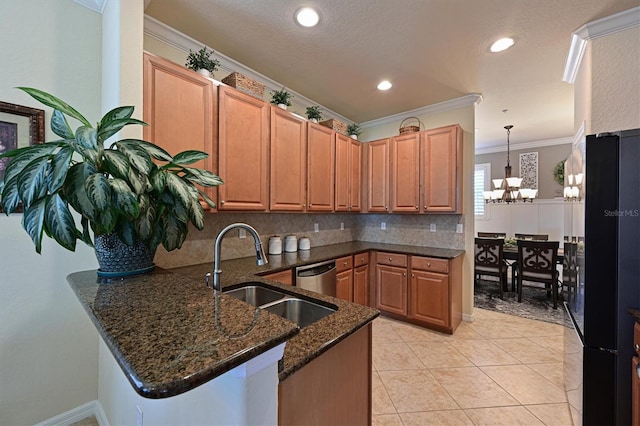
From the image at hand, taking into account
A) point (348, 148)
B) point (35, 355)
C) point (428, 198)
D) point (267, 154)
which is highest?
point (348, 148)

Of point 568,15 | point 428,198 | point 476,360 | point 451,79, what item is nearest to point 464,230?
point 428,198

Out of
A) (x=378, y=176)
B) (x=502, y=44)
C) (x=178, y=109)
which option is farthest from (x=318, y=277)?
(x=502, y=44)

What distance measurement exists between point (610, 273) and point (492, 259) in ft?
10.2

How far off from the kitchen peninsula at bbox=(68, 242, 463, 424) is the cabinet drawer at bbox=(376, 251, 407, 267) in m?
2.18

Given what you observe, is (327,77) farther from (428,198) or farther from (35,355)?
(35,355)

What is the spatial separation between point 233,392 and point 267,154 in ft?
7.23

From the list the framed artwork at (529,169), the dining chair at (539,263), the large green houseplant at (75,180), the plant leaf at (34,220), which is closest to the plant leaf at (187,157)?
the large green houseplant at (75,180)

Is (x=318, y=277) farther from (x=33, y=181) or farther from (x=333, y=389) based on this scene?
(x=33, y=181)

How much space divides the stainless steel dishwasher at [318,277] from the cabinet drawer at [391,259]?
31.6 inches

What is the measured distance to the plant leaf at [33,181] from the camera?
0.91 m

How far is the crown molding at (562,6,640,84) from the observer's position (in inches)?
72.3

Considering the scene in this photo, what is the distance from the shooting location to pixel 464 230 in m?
3.38

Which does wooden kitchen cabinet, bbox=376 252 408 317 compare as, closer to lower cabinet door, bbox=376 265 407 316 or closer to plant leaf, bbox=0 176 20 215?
lower cabinet door, bbox=376 265 407 316

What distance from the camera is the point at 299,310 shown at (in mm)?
1403
